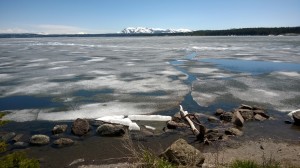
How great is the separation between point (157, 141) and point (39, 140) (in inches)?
121

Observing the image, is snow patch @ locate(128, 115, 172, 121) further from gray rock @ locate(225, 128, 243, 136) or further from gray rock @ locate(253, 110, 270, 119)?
gray rock @ locate(253, 110, 270, 119)

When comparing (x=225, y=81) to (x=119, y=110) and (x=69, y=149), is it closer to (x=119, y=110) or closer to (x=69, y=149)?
(x=119, y=110)

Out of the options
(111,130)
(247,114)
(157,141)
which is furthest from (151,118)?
(247,114)

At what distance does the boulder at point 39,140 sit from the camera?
7966mm

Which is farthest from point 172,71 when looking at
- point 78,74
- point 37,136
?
point 37,136

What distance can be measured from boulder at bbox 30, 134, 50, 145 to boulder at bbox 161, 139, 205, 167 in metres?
3.53

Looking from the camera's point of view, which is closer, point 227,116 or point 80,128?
point 80,128

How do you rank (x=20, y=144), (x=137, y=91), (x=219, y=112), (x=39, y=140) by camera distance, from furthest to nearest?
(x=137, y=91) → (x=219, y=112) → (x=39, y=140) → (x=20, y=144)

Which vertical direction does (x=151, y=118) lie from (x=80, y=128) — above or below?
below

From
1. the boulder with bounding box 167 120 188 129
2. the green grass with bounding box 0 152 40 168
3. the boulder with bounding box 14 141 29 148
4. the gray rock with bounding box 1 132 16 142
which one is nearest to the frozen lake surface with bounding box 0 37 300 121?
the gray rock with bounding box 1 132 16 142

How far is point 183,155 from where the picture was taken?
5957 millimetres

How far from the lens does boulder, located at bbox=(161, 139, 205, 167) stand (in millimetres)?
5820

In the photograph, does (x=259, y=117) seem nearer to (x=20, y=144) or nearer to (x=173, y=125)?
(x=173, y=125)

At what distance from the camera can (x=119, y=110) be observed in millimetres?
10711
